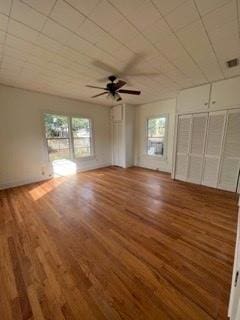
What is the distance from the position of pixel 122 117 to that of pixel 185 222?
4598 mm

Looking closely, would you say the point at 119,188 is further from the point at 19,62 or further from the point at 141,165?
the point at 19,62

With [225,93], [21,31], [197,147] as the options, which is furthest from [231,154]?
[21,31]

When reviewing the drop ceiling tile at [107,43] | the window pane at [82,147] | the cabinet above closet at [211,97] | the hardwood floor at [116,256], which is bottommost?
the hardwood floor at [116,256]

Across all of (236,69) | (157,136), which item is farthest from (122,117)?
(236,69)

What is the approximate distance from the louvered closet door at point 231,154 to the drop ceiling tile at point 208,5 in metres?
2.53

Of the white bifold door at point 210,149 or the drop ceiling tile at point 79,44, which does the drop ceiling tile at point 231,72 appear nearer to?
the white bifold door at point 210,149

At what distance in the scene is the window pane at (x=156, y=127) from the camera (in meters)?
5.52

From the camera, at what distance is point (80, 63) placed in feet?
8.81

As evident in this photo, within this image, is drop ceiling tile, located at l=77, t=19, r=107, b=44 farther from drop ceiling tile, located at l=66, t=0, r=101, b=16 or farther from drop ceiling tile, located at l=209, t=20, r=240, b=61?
drop ceiling tile, located at l=209, t=20, r=240, b=61

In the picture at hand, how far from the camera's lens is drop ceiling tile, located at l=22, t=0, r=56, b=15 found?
4.75ft

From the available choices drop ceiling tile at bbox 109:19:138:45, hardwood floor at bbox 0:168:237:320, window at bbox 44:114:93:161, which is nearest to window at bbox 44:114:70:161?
window at bbox 44:114:93:161

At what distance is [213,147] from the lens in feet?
12.4

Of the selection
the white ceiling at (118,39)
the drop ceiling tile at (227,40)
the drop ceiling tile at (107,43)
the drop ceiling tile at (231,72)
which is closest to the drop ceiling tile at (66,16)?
the white ceiling at (118,39)

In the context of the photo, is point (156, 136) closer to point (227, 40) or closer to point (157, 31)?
point (227, 40)
